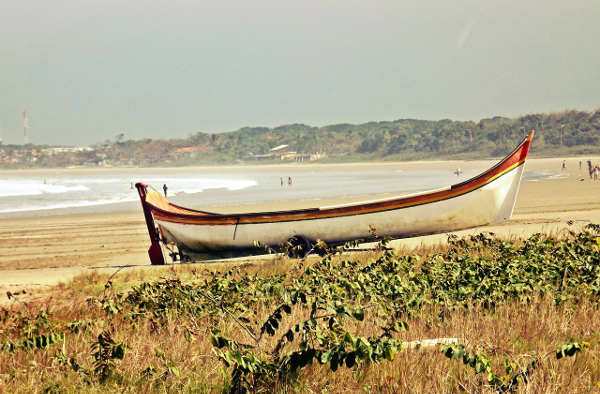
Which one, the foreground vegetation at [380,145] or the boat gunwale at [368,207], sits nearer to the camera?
the boat gunwale at [368,207]

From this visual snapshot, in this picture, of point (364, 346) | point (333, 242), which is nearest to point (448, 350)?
point (364, 346)

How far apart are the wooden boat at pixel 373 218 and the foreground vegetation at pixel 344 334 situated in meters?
3.50

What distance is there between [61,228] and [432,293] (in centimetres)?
1778

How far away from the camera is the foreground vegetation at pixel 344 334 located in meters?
3.48

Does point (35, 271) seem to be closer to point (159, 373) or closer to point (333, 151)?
point (159, 373)

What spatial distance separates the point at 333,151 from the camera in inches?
5950

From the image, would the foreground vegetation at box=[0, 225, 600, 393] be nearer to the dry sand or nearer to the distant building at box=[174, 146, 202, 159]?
the dry sand

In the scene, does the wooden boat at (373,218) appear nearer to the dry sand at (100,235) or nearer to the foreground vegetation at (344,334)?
the dry sand at (100,235)

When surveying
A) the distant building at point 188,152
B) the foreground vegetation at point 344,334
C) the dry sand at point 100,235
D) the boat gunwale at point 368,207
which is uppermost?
the distant building at point 188,152

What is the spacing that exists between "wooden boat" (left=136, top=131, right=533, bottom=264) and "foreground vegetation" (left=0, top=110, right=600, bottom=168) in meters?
92.1

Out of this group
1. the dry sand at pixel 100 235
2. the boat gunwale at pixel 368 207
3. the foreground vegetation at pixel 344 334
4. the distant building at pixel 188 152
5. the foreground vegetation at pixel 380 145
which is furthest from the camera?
the distant building at pixel 188 152

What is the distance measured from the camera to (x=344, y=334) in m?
3.71

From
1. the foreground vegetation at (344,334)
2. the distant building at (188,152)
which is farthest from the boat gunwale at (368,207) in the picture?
the distant building at (188,152)

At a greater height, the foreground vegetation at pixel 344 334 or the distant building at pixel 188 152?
the distant building at pixel 188 152
